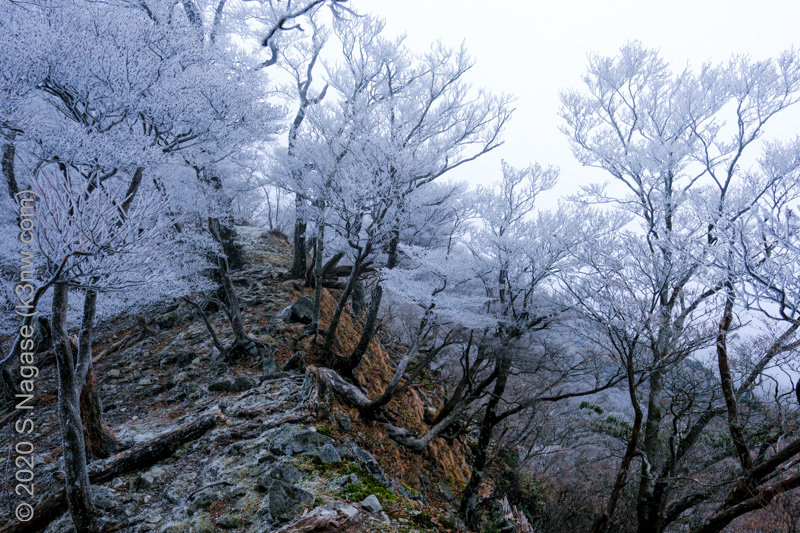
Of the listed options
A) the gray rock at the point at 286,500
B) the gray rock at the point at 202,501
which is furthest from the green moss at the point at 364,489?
the gray rock at the point at 202,501

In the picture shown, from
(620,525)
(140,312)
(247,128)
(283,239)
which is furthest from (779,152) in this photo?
(283,239)

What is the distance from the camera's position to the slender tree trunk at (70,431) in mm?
3283

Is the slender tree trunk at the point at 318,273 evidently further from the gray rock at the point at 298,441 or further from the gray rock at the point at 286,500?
the gray rock at the point at 286,500

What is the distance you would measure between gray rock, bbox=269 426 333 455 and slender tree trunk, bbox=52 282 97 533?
1746mm

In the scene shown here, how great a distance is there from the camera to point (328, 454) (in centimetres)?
467

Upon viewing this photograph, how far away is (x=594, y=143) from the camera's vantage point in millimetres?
8945

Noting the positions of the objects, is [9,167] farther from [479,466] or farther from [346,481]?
[479,466]

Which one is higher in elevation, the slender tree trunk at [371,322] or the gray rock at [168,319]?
the slender tree trunk at [371,322]

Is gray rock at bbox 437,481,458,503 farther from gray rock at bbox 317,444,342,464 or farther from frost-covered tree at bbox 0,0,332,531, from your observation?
frost-covered tree at bbox 0,0,332,531

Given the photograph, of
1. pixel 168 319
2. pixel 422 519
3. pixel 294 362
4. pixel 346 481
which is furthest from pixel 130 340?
pixel 422 519

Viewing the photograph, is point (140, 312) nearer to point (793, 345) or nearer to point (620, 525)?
point (793, 345)

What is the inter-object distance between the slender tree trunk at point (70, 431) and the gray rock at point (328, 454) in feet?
6.97

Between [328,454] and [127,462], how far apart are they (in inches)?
87.5

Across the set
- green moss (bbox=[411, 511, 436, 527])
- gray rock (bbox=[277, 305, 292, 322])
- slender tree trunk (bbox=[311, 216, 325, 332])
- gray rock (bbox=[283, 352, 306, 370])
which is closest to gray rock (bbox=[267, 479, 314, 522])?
green moss (bbox=[411, 511, 436, 527])
